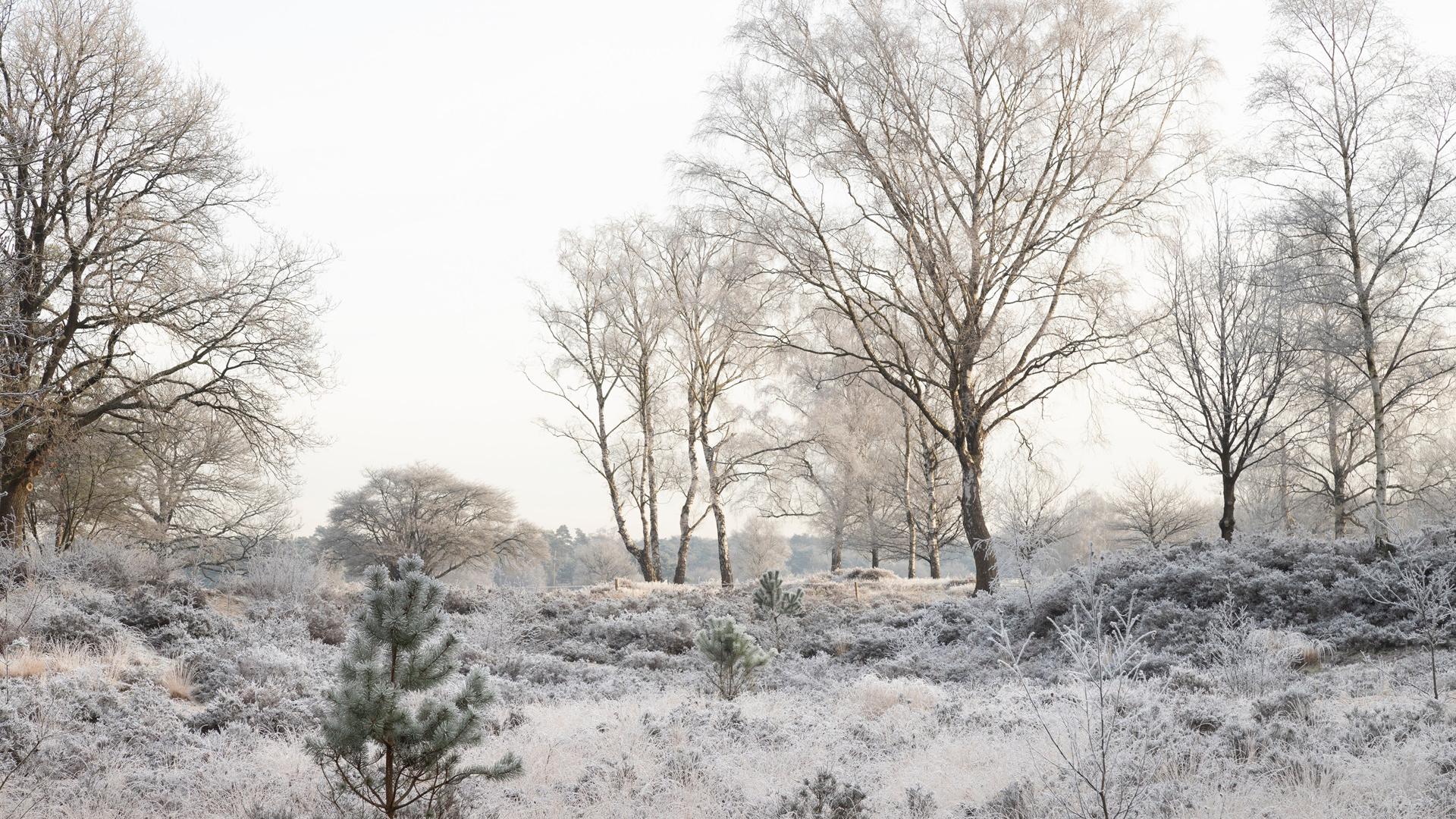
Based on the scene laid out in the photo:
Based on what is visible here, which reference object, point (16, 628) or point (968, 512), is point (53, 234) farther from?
point (968, 512)

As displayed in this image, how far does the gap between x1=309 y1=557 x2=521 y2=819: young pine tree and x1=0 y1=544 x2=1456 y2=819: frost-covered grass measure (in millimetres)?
960

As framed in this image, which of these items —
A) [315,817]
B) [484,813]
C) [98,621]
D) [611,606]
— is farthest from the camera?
[611,606]

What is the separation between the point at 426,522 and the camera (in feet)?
114

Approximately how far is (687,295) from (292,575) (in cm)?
1247

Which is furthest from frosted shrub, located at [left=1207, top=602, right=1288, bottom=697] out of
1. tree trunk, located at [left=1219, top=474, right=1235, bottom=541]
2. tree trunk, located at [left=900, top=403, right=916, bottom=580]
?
tree trunk, located at [left=900, top=403, right=916, bottom=580]

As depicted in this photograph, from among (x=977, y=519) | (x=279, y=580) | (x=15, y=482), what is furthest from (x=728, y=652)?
(x=15, y=482)

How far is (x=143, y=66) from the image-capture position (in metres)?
14.6

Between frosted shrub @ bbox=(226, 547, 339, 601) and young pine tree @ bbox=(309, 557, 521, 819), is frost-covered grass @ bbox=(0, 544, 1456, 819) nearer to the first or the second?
frosted shrub @ bbox=(226, 547, 339, 601)

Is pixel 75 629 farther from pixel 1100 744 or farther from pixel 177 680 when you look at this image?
pixel 1100 744

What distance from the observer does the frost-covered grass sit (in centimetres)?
523

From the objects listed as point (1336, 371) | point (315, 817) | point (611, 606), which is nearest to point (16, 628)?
point (315, 817)

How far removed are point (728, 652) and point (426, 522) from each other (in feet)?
92.3

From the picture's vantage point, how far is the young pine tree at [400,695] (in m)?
4.14

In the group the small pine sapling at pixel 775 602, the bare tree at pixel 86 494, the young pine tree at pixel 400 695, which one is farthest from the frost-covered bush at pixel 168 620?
the bare tree at pixel 86 494
